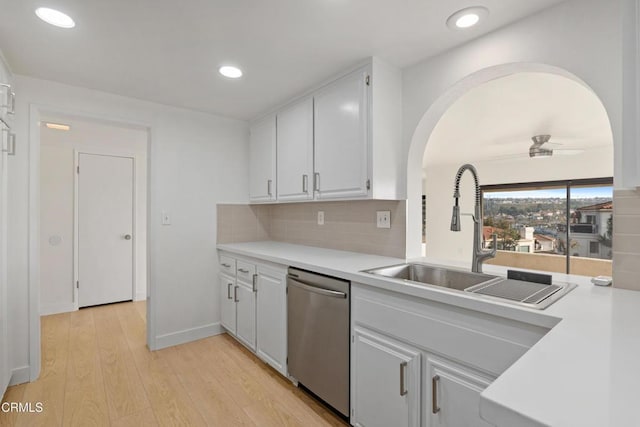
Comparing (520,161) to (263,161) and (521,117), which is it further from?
(263,161)

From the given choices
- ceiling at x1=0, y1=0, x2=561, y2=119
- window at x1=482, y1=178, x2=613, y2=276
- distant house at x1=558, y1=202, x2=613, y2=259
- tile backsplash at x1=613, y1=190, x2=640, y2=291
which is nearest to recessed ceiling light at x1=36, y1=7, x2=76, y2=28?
ceiling at x1=0, y1=0, x2=561, y2=119

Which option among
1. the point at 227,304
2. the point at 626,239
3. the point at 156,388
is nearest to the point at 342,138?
the point at 626,239

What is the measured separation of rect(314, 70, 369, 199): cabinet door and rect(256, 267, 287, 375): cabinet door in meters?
0.73

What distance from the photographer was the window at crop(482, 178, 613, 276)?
15.7 feet

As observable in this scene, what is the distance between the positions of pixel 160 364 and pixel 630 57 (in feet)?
10.4

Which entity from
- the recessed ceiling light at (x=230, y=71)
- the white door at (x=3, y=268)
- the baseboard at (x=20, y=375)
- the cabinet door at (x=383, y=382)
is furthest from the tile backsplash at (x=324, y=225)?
the baseboard at (x=20, y=375)

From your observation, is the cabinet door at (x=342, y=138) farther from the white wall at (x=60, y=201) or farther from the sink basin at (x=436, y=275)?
the white wall at (x=60, y=201)

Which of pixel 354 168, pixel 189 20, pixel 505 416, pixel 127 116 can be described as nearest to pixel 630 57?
pixel 505 416

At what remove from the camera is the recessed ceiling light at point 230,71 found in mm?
2090

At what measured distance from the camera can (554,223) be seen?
5289mm

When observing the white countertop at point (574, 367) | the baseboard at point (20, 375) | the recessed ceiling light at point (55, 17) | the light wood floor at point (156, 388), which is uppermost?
the recessed ceiling light at point (55, 17)

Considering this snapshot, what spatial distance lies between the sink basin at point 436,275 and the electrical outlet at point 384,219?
1.37 ft

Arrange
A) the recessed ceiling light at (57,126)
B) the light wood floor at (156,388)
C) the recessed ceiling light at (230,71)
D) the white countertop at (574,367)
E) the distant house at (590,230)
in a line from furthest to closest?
the distant house at (590,230) → the recessed ceiling light at (57,126) → the recessed ceiling light at (230,71) → the light wood floor at (156,388) → the white countertop at (574,367)

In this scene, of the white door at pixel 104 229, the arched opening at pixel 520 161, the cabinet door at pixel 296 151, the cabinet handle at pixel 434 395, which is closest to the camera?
the cabinet handle at pixel 434 395
